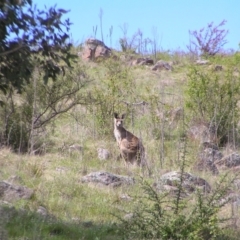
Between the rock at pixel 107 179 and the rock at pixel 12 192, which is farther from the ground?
the rock at pixel 107 179

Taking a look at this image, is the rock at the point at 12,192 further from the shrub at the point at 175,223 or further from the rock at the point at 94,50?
the rock at the point at 94,50

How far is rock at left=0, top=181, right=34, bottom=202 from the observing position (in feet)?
33.7

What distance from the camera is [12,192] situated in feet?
34.1

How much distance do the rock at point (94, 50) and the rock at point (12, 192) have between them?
1597cm

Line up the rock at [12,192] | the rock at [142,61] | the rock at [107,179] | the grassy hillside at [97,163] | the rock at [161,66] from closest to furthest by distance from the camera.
Answer: the grassy hillside at [97,163] < the rock at [12,192] < the rock at [107,179] < the rock at [161,66] < the rock at [142,61]

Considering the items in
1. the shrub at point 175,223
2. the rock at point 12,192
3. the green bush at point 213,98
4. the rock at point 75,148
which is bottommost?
the shrub at point 175,223

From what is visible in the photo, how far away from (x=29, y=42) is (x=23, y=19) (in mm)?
266

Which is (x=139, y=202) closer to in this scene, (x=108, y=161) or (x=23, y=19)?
(x=23, y=19)

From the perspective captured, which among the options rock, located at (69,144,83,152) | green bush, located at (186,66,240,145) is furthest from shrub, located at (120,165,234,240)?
green bush, located at (186,66,240,145)

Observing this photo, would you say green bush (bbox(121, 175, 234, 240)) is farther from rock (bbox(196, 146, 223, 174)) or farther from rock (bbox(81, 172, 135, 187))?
rock (bbox(196, 146, 223, 174))

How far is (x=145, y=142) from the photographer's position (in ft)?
53.8

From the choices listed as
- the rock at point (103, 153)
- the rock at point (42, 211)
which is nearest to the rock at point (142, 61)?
the rock at point (103, 153)

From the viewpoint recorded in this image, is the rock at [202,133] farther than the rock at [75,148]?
Yes

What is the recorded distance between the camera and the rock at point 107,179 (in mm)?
11945
